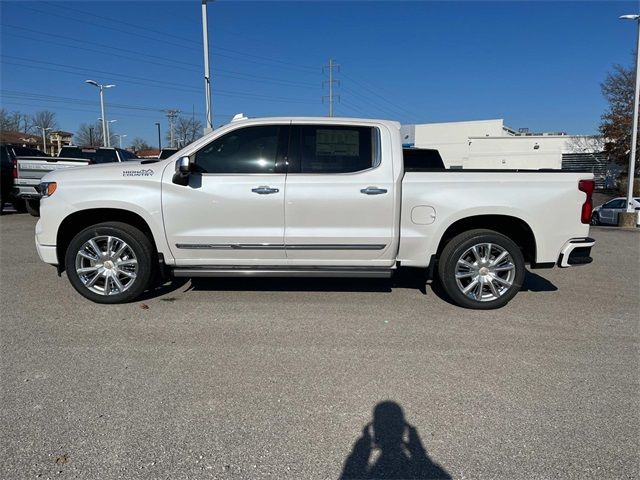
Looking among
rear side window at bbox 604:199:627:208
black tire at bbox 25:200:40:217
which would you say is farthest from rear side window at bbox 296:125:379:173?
rear side window at bbox 604:199:627:208

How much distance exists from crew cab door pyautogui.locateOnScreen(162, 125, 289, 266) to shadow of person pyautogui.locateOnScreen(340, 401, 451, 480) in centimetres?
248

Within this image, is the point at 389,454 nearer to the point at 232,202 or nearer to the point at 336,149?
the point at 232,202

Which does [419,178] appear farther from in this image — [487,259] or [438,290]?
[438,290]

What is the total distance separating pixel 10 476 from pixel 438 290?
472cm

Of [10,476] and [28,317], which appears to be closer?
[10,476]

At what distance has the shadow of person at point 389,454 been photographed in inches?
96.3

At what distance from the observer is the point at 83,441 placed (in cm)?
267

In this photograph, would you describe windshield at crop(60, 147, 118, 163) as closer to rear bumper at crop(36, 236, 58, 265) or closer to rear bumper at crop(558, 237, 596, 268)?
rear bumper at crop(36, 236, 58, 265)

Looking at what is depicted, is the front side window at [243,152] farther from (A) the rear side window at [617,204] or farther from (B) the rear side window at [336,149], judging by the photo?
(A) the rear side window at [617,204]

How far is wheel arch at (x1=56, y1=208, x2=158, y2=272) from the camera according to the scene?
5.06 metres

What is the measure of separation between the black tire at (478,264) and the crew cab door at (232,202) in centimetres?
181

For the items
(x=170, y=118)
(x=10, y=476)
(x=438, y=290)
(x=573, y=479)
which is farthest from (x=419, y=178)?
(x=170, y=118)

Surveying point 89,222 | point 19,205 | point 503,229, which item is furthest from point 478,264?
point 19,205

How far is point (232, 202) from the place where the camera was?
15.9 ft
